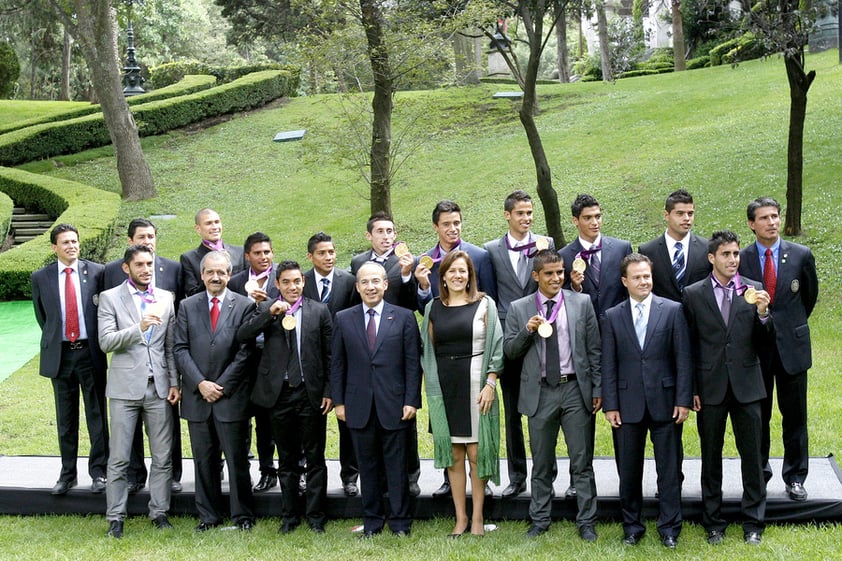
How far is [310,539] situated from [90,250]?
11.5 m

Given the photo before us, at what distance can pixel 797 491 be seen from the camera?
6320 mm

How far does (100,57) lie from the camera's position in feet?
70.1

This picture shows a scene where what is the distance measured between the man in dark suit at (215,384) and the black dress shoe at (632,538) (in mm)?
2577

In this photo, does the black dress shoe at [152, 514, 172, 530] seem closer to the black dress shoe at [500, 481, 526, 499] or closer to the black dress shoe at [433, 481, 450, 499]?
the black dress shoe at [433, 481, 450, 499]

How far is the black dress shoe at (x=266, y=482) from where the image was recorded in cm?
714

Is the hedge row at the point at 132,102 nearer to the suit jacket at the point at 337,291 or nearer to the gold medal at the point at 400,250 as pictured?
the suit jacket at the point at 337,291

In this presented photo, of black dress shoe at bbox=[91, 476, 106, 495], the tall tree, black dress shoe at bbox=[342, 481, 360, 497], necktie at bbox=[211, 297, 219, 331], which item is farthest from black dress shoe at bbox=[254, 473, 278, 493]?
the tall tree

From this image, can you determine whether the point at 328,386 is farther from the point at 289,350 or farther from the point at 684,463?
the point at 684,463

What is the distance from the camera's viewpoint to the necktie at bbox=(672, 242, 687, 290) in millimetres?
6711

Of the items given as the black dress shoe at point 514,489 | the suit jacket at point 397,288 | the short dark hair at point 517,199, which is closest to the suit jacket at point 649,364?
the black dress shoe at point 514,489

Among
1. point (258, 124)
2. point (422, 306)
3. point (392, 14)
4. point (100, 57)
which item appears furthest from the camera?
point (258, 124)

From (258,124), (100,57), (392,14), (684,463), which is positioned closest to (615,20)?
(258,124)

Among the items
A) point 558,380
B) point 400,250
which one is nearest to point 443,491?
point 558,380

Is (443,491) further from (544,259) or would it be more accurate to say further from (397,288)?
(544,259)
